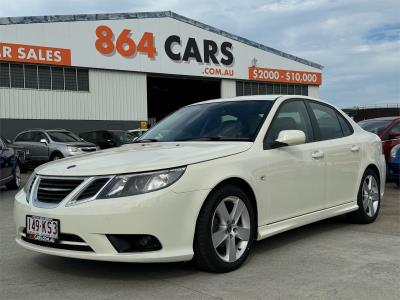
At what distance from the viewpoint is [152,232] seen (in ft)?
12.5

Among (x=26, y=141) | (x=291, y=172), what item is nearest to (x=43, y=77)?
(x=26, y=141)

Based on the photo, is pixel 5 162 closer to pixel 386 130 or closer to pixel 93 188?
pixel 93 188

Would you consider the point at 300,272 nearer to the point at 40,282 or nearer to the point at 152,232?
the point at 152,232

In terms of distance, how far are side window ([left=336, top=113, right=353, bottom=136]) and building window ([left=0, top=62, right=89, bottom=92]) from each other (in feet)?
69.3

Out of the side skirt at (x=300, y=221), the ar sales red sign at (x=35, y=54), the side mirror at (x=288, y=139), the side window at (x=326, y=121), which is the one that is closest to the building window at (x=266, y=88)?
the ar sales red sign at (x=35, y=54)

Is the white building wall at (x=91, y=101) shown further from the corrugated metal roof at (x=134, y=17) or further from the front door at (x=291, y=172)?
the front door at (x=291, y=172)

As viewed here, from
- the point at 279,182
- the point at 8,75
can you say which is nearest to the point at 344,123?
the point at 279,182

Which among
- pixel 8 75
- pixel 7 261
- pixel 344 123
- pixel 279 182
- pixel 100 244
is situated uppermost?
pixel 8 75

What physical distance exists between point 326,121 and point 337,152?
42cm

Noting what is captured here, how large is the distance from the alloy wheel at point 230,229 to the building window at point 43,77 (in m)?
22.2

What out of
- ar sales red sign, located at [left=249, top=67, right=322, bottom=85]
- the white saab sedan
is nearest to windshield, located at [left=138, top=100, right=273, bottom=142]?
the white saab sedan

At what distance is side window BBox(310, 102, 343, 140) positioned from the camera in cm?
573

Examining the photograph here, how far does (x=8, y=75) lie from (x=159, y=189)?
22.6 m

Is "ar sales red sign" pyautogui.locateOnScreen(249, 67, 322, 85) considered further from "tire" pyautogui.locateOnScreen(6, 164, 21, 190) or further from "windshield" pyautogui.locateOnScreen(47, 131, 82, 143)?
"tire" pyautogui.locateOnScreen(6, 164, 21, 190)
